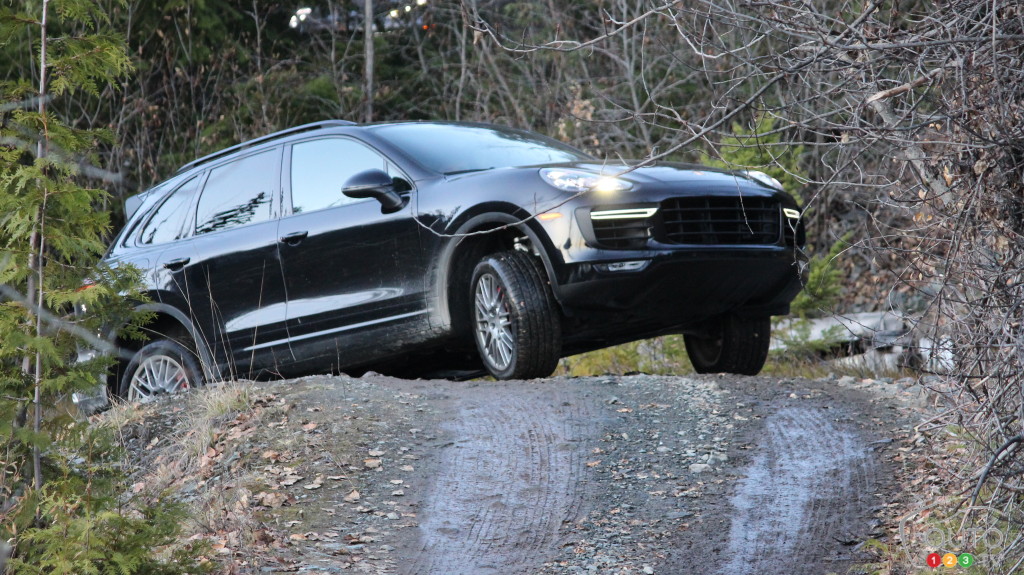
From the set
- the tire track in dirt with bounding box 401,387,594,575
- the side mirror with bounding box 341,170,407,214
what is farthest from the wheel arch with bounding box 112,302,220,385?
the tire track in dirt with bounding box 401,387,594,575

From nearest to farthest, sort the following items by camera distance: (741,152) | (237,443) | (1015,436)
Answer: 1. (1015,436)
2. (237,443)
3. (741,152)

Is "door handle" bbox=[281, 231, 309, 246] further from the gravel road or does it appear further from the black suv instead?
the gravel road

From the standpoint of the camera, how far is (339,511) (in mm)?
5184

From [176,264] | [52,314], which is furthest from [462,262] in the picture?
[52,314]

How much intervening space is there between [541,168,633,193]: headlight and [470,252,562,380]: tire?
49cm

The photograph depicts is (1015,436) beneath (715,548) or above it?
above

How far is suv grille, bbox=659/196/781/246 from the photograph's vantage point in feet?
21.0

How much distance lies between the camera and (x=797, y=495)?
5.18 meters

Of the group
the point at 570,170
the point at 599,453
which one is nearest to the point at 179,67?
the point at 570,170

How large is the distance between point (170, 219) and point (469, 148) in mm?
2551

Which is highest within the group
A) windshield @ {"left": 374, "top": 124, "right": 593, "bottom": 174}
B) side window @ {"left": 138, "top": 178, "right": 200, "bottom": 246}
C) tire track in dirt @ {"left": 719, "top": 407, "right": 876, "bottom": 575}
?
windshield @ {"left": 374, "top": 124, "right": 593, "bottom": 174}

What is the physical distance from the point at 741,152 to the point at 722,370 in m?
2.45

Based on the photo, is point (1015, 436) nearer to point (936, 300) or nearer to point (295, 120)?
point (936, 300)

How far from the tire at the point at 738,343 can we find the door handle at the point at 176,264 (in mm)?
3683
